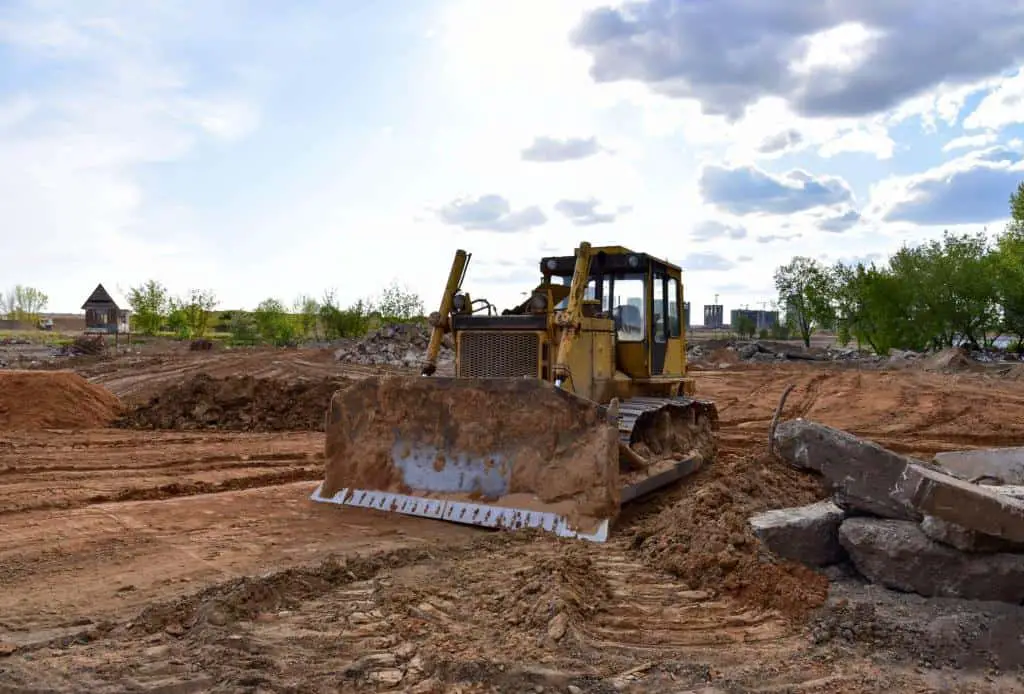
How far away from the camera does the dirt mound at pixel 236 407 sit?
619 inches

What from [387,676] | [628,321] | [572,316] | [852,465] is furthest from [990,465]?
[387,676]

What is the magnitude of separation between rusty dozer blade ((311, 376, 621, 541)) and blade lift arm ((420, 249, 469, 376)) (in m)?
1.26

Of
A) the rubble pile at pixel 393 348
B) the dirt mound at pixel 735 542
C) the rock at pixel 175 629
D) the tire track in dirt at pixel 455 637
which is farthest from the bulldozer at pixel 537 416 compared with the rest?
the rubble pile at pixel 393 348

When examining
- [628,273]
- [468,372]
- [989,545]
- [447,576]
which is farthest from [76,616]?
[628,273]

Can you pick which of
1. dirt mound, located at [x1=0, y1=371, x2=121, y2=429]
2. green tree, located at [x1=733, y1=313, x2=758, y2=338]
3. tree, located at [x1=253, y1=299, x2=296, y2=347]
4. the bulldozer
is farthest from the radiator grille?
green tree, located at [x1=733, y1=313, x2=758, y2=338]

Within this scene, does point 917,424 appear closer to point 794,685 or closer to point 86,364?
point 794,685

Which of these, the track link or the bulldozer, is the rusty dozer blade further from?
the track link

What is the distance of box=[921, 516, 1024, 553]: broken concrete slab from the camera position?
486cm

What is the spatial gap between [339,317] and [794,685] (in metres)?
45.6

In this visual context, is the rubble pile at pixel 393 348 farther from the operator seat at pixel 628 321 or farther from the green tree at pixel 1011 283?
the green tree at pixel 1011 283

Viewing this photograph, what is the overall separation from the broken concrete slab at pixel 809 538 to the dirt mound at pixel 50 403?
13.6 metres

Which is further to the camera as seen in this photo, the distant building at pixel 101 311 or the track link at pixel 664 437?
the distant building at pixel 101 311

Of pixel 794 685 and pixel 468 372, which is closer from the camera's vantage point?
pixel 794 685

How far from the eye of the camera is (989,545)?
4.88 m
